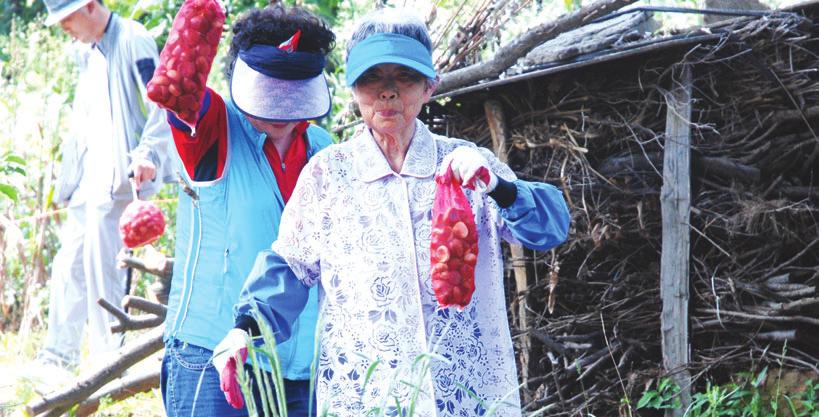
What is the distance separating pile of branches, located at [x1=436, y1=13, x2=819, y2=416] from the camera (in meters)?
4.24

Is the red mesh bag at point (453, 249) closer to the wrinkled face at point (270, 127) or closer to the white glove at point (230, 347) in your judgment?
the white glove at point (230, 347)

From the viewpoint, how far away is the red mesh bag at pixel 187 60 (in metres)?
2.71

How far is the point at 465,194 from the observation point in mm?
2559

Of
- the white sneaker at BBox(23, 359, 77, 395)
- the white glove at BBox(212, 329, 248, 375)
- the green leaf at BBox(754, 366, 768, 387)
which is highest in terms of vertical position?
the white glove at BBox(212, 329, 248, 375)

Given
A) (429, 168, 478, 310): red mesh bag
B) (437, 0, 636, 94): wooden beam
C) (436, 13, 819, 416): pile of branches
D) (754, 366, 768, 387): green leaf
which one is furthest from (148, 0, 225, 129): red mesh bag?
(754, 366, 768, 387): green leaf

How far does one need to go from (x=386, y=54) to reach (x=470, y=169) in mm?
350

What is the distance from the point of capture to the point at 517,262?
4.64 m

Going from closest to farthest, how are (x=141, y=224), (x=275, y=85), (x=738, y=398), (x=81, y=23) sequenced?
(x=275, y=85)
(x=141, y=224)
(x=738, y=398)
(x=81, y=23)

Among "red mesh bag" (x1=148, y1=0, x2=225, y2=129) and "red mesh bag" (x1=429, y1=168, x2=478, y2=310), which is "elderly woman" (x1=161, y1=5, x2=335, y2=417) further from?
"red mesh bag" (x1=429, y1=168, x2=478, y2=310)

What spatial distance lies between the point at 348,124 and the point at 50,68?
16.6ft

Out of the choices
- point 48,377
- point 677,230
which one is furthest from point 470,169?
point 48,377

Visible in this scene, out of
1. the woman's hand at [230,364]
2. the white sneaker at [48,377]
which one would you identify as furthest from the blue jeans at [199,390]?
the white sneaker at [48,377]

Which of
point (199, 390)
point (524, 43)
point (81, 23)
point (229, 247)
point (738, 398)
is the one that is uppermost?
point (81, 23)

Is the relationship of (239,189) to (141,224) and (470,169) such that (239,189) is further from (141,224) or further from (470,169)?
(141,224)
